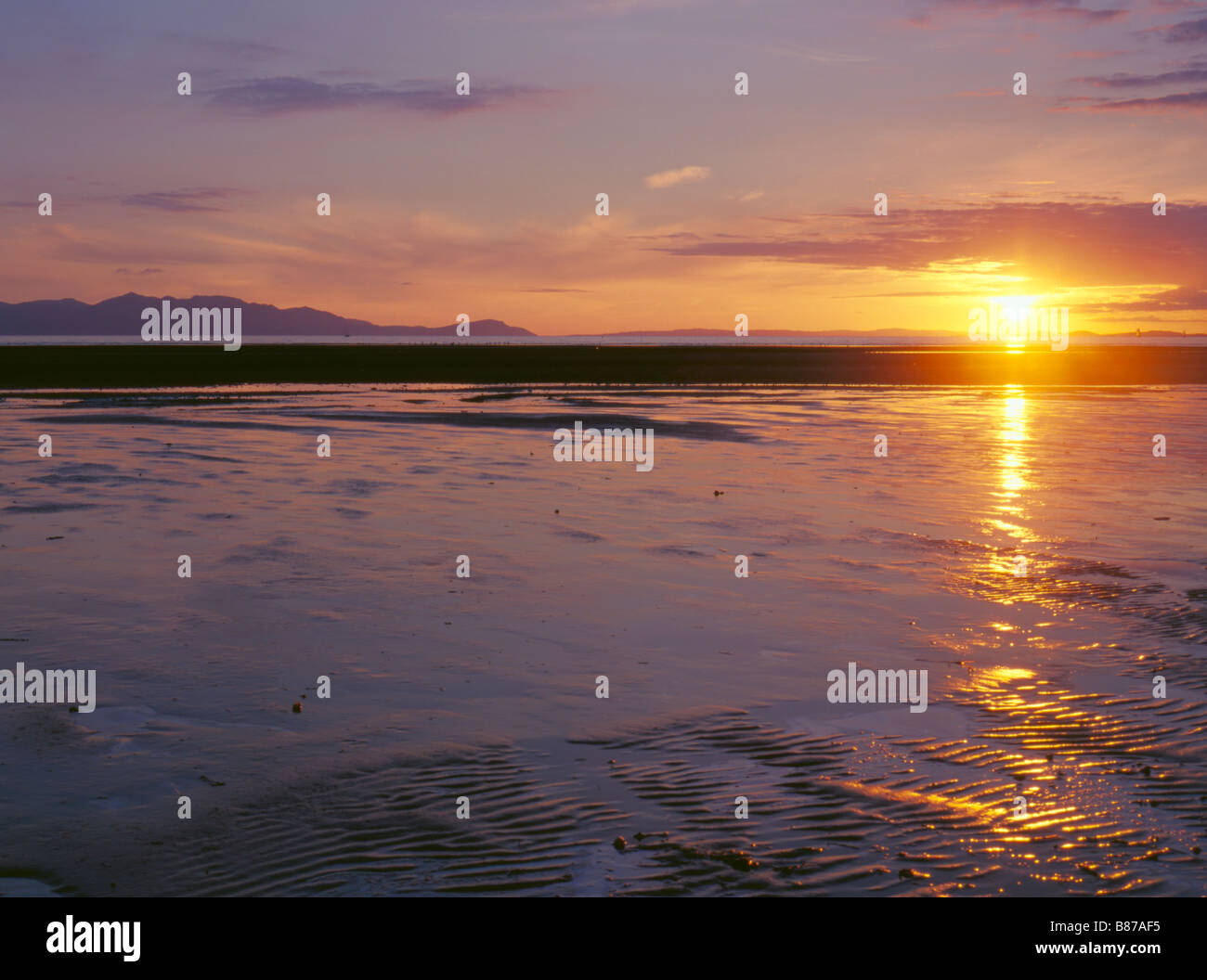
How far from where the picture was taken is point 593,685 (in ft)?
30.6

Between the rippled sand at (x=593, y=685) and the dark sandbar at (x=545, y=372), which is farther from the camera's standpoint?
the dark sandbar at (x=545, y=372)

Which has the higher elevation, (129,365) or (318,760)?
(129,365)

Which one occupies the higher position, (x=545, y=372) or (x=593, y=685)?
(x=545, y=372)

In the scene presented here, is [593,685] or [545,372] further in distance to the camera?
[545,372]

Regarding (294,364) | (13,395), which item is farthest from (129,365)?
(13,395)

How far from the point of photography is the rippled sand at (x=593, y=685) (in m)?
6.29

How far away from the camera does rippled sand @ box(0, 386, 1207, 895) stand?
629 cm

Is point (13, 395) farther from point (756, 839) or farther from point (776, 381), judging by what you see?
point (756, 839)

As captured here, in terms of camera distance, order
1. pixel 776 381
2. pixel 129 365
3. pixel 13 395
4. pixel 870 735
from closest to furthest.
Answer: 1. pixel 870 735
2. pixel 13 395
3. pixel 776 381
4. pixel 129 365

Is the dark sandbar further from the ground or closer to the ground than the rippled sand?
further from the ground

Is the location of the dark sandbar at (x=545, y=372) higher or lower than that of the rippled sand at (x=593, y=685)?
higher

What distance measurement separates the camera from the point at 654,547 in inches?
591
